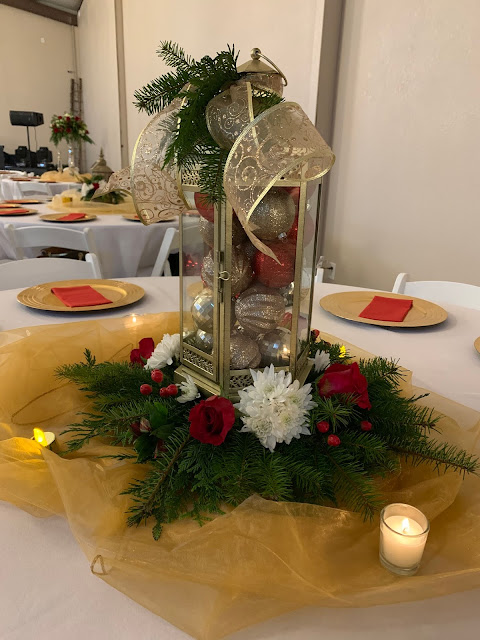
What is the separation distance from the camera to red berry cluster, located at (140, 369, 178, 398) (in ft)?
2.01

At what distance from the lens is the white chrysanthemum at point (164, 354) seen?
702 mm

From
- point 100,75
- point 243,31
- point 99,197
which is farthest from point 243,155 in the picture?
point 100,75

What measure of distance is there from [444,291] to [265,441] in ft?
4.17

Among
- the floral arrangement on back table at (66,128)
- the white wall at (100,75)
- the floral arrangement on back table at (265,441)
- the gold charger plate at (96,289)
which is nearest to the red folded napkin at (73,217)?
the gold charger plate at (96,289)

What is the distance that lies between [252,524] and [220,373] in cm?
20

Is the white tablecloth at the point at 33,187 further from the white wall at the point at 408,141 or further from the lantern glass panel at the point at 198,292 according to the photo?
the lantern glass panel at the point at 198,292

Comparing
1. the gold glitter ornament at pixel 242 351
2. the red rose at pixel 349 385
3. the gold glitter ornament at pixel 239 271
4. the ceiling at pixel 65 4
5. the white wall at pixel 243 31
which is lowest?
the red rose at pixel 349 385

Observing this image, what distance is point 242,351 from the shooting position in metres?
0.61

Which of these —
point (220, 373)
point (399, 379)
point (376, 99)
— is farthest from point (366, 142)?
point (220, 373)

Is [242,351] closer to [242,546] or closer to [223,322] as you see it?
[223,322]

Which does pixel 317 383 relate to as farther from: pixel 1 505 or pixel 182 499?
pixel 1 505

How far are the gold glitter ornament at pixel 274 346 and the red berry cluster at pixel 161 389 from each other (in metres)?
0.12

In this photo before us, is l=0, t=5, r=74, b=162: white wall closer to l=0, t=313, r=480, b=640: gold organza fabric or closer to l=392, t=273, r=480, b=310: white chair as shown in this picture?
l=392, t=273, r=480, b=310: white chair

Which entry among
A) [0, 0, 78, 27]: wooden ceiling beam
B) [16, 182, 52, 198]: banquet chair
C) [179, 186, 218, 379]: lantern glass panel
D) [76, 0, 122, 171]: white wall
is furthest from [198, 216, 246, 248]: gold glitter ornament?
[0, 0, 78, 27]: wooden ceiling beam
